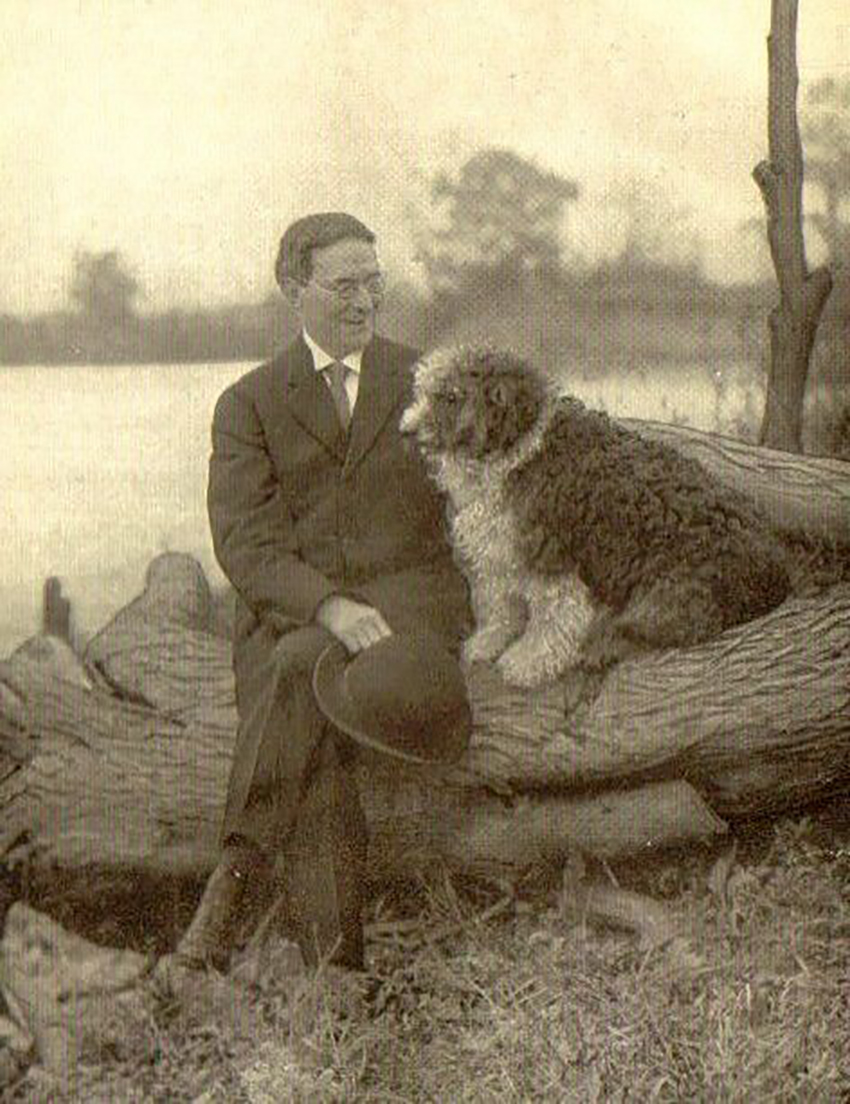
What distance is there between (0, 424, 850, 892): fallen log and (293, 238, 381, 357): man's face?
2.30 feet

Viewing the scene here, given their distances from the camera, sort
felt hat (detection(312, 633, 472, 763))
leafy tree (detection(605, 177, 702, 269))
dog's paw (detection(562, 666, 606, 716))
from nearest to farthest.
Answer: felt hat (detection(312, 633, 472, 763))
dog's paw (detection(562, 666, 606, 716))
leafy tree (detection(605, 177, 702, 269))

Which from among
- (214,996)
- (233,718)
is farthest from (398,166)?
(214,996)

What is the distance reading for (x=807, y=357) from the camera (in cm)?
399

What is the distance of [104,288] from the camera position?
3.83 m

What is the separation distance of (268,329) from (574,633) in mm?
1114

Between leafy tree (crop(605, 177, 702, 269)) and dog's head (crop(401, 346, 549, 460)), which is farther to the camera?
leafy tree (crop(605, 177, 702, 269))

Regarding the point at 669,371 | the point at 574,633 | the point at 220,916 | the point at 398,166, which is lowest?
the point at 220,916

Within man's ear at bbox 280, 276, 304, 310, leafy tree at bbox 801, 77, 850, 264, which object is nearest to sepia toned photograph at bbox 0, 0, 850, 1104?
man's ear at bbox 280, 276, 304, 310

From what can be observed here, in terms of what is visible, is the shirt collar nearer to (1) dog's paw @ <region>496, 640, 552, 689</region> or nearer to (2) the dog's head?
(2) the dog's head

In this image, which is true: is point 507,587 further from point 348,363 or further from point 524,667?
point 348,363

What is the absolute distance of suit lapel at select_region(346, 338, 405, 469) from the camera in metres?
3.77

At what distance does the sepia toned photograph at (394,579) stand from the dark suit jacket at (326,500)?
0.01 metres

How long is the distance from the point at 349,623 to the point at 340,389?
60 centimetres

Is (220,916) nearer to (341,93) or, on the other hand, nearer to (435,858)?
(435,858)
